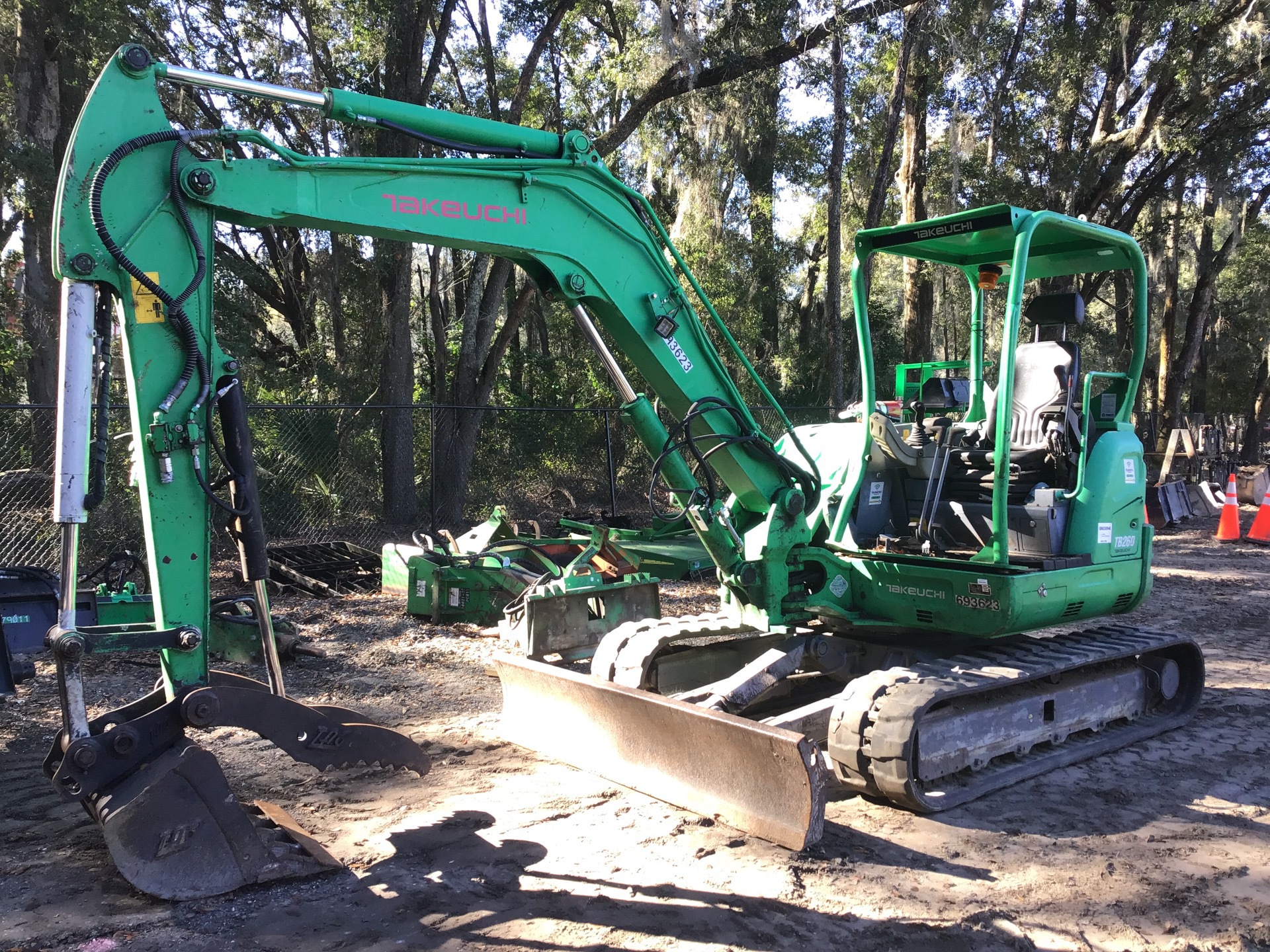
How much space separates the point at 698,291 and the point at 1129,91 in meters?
18.5

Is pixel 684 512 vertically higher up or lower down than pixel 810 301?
lower down

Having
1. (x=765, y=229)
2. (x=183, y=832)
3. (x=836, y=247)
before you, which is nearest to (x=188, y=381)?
(x=183, y=832)

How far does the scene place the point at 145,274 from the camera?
3723 mm

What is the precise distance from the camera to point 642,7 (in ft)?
49.3

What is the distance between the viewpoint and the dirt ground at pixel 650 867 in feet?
11.4

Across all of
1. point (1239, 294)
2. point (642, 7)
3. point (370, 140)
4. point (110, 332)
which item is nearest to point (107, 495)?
point (370, 140)

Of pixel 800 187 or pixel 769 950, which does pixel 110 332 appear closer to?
pixel 769 950

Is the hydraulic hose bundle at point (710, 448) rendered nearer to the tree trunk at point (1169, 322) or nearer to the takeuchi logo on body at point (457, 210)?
the takeuchi logo on body at point (457, 210)

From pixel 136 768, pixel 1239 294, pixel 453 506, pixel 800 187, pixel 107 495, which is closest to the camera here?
pixel 136 768

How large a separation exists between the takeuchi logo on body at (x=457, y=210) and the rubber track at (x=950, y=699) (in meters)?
2.79

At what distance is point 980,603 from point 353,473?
10.1 m

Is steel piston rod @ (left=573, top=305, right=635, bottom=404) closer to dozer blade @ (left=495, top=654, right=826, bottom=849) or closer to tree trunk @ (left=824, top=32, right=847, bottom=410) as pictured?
dozer blade @ (left=495, top=654, right=826, bottom=849)

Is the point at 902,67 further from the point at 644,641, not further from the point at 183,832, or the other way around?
the point at 183,832

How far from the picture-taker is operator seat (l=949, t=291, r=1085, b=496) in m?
5.75
